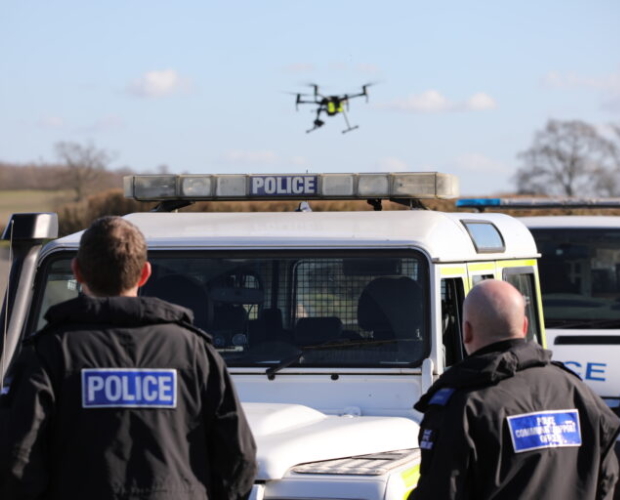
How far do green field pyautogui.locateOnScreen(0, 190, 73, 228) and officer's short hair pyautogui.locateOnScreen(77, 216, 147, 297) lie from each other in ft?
108

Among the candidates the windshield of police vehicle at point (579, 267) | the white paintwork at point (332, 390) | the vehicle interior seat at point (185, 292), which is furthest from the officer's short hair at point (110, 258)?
the windshield of police vehicle at point (579, 267)

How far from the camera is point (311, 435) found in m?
4.15

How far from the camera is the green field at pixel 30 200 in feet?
125

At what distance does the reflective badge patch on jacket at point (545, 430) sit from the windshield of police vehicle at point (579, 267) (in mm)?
6206

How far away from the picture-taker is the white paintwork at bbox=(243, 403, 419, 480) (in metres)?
3.84

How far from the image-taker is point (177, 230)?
203 inches

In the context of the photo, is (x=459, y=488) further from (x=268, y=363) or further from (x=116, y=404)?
(x=268, y=363)

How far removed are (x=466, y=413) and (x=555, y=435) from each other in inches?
10.8

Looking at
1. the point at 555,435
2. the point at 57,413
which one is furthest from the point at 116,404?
the point at 555,435

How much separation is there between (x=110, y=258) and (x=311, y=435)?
131cm

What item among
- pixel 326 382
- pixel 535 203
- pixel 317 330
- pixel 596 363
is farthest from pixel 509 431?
pixel 535 203

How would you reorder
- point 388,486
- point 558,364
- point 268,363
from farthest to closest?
point 268,363
point 388,486
point 558,364

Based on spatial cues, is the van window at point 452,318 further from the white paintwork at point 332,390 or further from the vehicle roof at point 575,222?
the vehicle roof at point 575,222

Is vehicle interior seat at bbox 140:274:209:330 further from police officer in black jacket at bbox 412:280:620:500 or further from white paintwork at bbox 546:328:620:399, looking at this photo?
white paintwork at bbox 546:328:620:399
